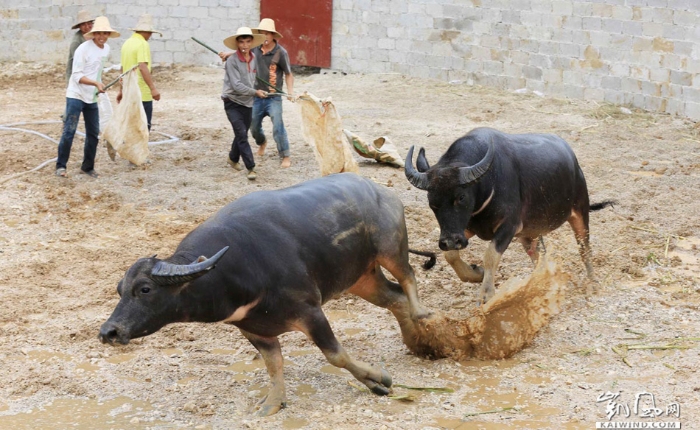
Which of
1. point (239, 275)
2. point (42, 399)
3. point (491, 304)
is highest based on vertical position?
point (239, 275)

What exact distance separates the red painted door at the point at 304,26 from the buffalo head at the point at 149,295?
532 inches

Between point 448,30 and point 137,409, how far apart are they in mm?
12248

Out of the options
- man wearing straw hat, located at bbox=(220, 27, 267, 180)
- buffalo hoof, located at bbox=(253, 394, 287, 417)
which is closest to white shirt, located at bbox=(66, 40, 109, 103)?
man wearing straw hat, located at bbox=(220, 27, 267, 180)

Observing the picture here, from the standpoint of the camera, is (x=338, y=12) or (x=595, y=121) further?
→ (x=338, y=12)

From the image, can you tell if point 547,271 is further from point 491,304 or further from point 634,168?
point 634,168

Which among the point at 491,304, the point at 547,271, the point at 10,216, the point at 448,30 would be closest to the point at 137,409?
the point at 491,304

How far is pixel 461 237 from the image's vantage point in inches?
256

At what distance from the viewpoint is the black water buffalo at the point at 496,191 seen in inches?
257

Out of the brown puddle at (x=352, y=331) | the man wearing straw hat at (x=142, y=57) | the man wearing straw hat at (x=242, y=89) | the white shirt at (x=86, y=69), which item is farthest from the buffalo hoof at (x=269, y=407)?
the man wearing straw hat at (x=142, y=57)

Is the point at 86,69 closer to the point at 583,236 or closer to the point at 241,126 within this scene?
the point at 241,126

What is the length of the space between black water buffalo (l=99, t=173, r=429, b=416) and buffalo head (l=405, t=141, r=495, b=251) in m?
0.43

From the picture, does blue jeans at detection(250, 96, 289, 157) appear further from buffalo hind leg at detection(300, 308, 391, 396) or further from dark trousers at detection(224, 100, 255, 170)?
buffalo hind leg at detection(300, 308, 391, 396)

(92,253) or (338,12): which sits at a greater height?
(338,12)

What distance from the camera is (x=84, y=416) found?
5.47m
